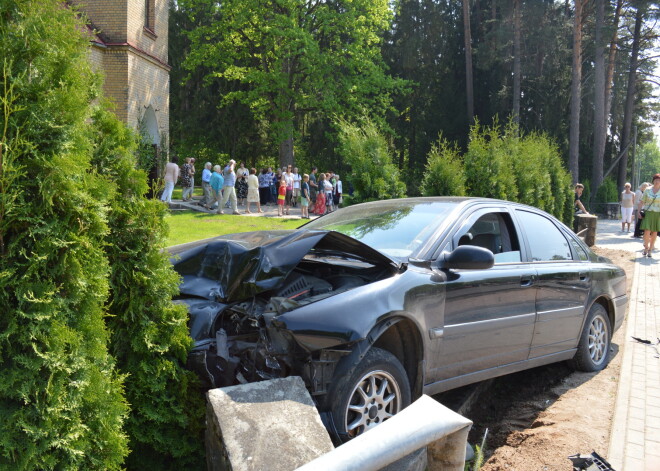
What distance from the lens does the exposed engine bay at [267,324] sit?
139 inches

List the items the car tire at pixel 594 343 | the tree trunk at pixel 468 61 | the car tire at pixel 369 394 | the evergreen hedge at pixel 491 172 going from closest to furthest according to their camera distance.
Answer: the car tire at pixel 369 394
the car tire at pixel 594 343
the evergreen hedge at pixel 491 172
the tree trunk at pixel 468 61

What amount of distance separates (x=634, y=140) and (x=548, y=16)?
15.6 metres

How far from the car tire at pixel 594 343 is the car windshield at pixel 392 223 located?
2187mm

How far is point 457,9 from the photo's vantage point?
46.4m

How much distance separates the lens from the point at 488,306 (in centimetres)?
466

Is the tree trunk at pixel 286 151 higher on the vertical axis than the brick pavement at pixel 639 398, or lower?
higher

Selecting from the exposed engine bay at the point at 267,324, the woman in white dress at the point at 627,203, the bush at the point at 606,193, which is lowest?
the exposed engine bay at the point at 267,324

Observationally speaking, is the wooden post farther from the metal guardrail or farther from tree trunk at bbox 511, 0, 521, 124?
tree trunk at bbox 511, 0, 521, 124

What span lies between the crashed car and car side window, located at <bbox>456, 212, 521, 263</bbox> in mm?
12

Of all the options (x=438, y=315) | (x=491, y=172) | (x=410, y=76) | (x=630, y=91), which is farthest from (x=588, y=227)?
(x=410, y=76)

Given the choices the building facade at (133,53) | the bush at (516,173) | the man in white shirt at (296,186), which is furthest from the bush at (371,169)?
the man in white shirt at (296,186)

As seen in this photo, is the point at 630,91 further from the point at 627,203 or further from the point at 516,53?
the point at 627,203

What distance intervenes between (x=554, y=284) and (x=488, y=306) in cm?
111

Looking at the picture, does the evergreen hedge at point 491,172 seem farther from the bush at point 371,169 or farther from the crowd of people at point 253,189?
the crowd of people at point 253,189
